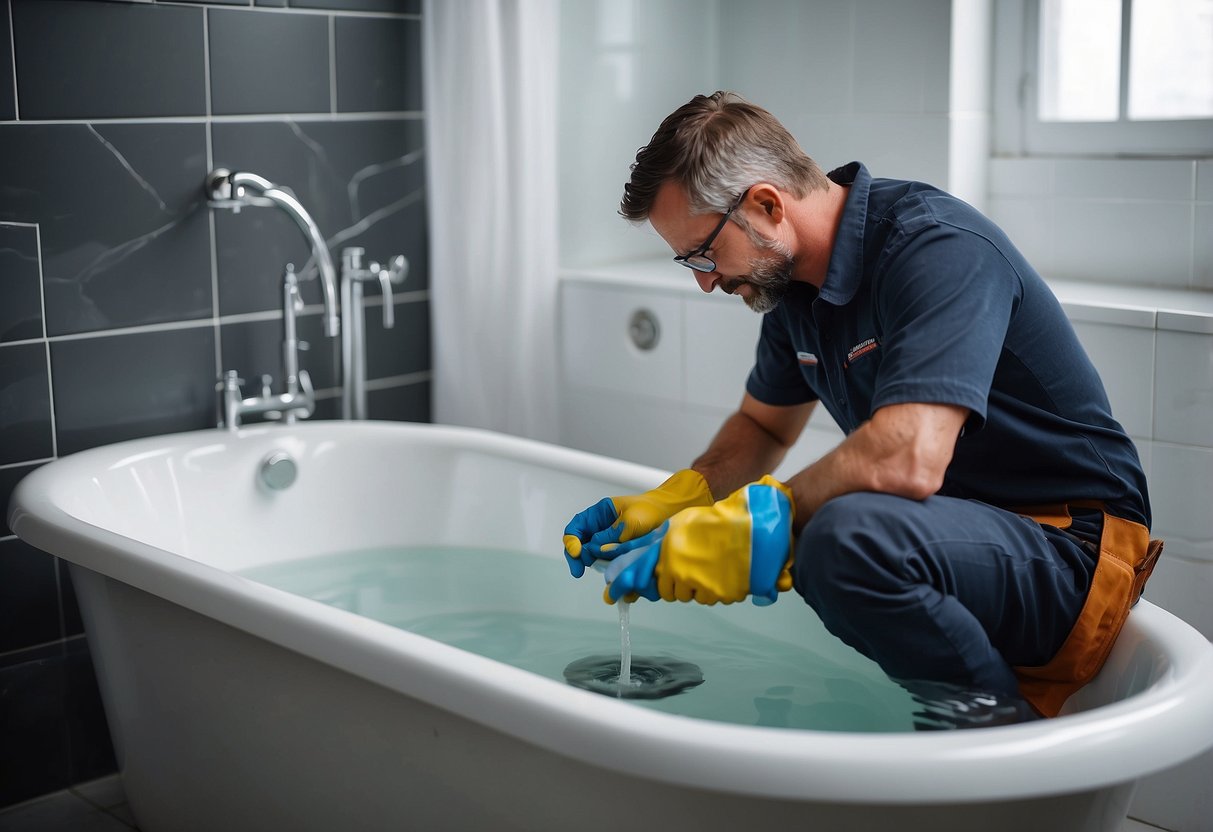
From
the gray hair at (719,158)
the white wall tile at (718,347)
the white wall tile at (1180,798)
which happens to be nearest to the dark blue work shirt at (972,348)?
the gray hair at (719,158)

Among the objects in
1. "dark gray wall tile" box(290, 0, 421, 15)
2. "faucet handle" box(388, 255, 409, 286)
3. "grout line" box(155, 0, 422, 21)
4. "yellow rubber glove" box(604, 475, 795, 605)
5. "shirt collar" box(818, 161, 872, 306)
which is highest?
"dark gray wall tile" box(290, 0, 421, 15)

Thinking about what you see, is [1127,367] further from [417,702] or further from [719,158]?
[417,702]

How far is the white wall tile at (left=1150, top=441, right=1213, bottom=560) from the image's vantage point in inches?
79.3

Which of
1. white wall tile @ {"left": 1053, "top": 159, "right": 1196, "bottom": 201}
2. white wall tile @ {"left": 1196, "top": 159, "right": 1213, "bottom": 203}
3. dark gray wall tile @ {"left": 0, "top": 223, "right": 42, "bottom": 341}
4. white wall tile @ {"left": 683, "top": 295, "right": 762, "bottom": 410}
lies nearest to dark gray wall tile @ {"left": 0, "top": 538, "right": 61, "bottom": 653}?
dark gray wall tile @ {"left": 0, "top": 223, "right": 42, "bottom": 341}

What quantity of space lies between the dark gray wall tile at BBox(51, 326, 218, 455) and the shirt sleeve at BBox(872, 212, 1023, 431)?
1.53 meters

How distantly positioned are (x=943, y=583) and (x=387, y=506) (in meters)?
1.37

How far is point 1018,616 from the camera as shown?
4.99ft

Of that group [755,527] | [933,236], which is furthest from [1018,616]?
[933,236]

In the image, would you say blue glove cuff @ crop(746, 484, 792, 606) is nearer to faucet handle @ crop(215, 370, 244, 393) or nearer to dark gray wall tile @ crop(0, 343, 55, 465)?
faucet handle @ crop(215, 370, 244, 393)

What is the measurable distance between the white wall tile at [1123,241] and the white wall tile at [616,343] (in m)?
0.81

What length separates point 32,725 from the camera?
2.38 m

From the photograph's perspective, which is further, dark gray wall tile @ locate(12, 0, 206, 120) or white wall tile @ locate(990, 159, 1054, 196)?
white wall tile @ locate(990, 159, 1054, 196)

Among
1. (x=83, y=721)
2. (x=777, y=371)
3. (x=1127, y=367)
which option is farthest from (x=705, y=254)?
(x=83, y=721)

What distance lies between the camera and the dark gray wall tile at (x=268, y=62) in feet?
8.32
